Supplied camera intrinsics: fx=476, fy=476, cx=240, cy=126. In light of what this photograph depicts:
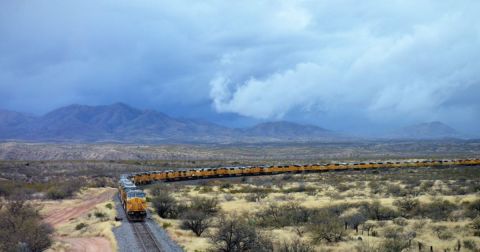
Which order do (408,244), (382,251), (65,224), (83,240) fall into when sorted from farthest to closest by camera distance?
(65,224), (83,240), (408,244), (382,251)

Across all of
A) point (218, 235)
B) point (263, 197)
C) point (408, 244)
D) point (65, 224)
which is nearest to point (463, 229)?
point (408, 244)

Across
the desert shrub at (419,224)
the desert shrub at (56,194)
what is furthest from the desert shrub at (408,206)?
the desert shrub at (56,194)

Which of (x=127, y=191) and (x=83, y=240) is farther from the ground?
(x=127, y=191)

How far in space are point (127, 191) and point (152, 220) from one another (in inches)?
130

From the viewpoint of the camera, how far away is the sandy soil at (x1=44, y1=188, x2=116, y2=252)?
2414 cm

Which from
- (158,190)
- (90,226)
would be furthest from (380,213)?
(158,190)

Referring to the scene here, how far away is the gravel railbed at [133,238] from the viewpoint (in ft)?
72.8

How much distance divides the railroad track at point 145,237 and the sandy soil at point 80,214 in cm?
160

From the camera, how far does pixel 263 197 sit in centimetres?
4178

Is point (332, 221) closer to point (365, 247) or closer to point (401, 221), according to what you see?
point (365, 247)

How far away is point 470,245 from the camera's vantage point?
2128 centimetres

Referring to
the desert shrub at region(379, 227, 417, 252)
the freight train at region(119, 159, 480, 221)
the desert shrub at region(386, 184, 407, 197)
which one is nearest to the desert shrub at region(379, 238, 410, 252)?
the desert shrub at region(379, 227, 417, 252)

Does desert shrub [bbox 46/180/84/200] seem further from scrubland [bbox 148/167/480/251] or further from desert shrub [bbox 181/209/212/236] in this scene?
desert shrub [bbox 181/209/212/236]

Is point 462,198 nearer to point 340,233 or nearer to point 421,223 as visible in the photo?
point 421,223
